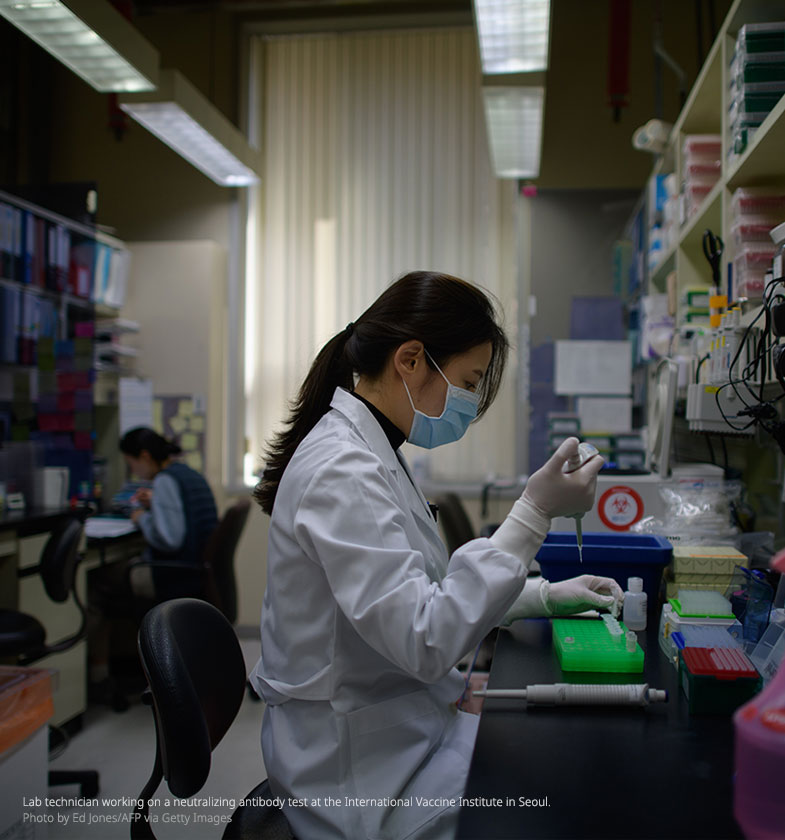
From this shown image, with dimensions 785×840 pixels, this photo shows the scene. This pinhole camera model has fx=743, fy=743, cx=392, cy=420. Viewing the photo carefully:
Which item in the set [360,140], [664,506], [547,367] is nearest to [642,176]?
[547,367]

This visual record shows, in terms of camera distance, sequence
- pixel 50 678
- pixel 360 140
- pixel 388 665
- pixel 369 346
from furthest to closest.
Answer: pixel 360 140, pixel 50 678, pixel 369 346, pixel 388 665

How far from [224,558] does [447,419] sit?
2.02m

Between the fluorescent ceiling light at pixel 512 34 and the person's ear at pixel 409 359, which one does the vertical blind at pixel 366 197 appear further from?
the person's ear at pixel 409 359

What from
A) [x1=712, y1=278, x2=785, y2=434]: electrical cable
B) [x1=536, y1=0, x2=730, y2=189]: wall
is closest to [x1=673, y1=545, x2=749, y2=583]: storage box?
[x1=712, y1=278, x2=785, y2=434]: electrical cable

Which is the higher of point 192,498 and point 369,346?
point 369,346


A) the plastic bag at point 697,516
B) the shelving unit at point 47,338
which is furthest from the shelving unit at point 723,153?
the shelving unit at point 47,338

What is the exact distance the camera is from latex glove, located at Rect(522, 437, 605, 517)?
3.60 ft

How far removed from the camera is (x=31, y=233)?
10.3 feet

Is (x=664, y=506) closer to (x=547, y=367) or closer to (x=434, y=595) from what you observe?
(x=434, y=595)

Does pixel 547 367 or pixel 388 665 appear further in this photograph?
pixel 547 367

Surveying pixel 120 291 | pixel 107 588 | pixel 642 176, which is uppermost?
pixel 642 176

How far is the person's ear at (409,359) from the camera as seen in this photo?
4.27 ft

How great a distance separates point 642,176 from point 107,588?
334 cm

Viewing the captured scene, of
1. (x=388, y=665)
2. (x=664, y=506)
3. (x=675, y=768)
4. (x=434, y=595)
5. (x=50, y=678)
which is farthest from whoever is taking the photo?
(x=664, y=506)
